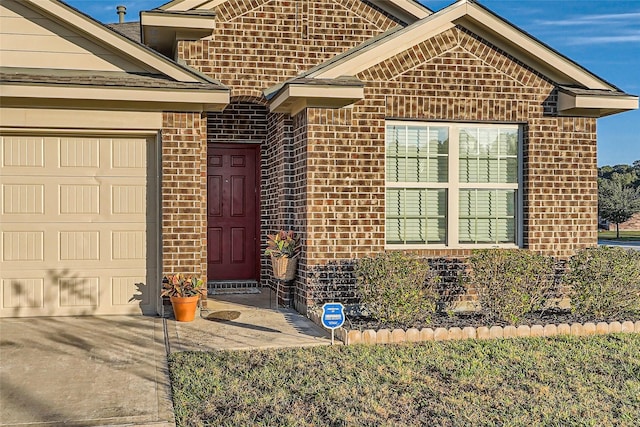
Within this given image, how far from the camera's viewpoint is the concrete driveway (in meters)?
4.89

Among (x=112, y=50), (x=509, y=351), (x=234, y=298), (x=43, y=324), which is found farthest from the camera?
(x=234, y=298)

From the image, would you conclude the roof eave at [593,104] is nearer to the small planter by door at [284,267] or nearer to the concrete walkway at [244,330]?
the small planter by door at [284,267]

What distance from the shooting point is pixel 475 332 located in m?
7.62

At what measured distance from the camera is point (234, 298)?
34.0 feet

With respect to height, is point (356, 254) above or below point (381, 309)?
above

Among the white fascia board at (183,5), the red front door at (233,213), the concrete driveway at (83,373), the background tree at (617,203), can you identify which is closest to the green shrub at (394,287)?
the concrete driveway at (83,373)

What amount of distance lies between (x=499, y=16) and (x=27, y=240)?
7.11 meters

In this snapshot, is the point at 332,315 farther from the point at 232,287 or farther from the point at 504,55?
the point at 504,55

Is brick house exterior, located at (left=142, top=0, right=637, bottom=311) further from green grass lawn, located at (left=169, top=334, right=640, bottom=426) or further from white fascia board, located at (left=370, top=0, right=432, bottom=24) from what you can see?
green grass lawn, located at (left=169, top=334, right=640, bottom=426)

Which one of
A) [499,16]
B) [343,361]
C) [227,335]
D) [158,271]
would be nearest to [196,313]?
[158,271]

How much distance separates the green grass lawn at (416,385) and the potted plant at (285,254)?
2.27 metres

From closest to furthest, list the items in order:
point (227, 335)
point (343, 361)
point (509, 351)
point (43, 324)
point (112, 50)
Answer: point (343, 361)
point (509, 351)
point (227, 335)
point (43, 324)
point (112, 50)

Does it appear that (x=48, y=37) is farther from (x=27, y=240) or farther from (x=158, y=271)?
(x=158, y=271)

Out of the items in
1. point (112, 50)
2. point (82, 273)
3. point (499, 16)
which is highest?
point (499, 16)
